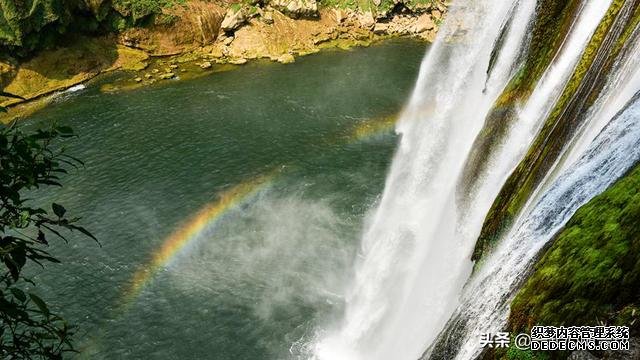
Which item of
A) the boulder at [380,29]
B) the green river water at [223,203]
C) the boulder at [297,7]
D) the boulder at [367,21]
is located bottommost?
the green river water at [223,203]

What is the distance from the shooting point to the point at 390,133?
37.0 meters

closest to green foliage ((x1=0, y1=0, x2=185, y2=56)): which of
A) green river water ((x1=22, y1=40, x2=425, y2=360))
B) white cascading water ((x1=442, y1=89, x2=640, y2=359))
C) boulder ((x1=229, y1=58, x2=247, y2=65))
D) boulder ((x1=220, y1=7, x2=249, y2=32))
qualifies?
boulder ((x1=220, y1=7, x2=249, y2=32))

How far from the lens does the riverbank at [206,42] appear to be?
4600 centimetres

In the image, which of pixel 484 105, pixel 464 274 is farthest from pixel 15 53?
pixel 464 274

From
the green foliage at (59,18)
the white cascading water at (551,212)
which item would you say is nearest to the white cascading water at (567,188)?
the white cascading water at (551,212)

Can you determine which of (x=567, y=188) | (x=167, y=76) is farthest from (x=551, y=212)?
(x=167, y=76)

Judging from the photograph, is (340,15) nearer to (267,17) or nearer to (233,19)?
(267,17)

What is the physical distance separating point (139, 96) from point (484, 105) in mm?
31013

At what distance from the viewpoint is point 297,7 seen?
5403 cm

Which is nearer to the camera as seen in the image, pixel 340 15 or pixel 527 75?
pixel 527 75

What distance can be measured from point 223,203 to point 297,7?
31388mm

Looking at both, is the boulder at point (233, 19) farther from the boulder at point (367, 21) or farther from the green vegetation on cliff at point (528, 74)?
the green vegetation on cliff at point (528, 74)

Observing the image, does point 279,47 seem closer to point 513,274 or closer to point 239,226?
point 239,226

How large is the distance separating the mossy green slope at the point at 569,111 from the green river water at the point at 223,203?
1064cm
